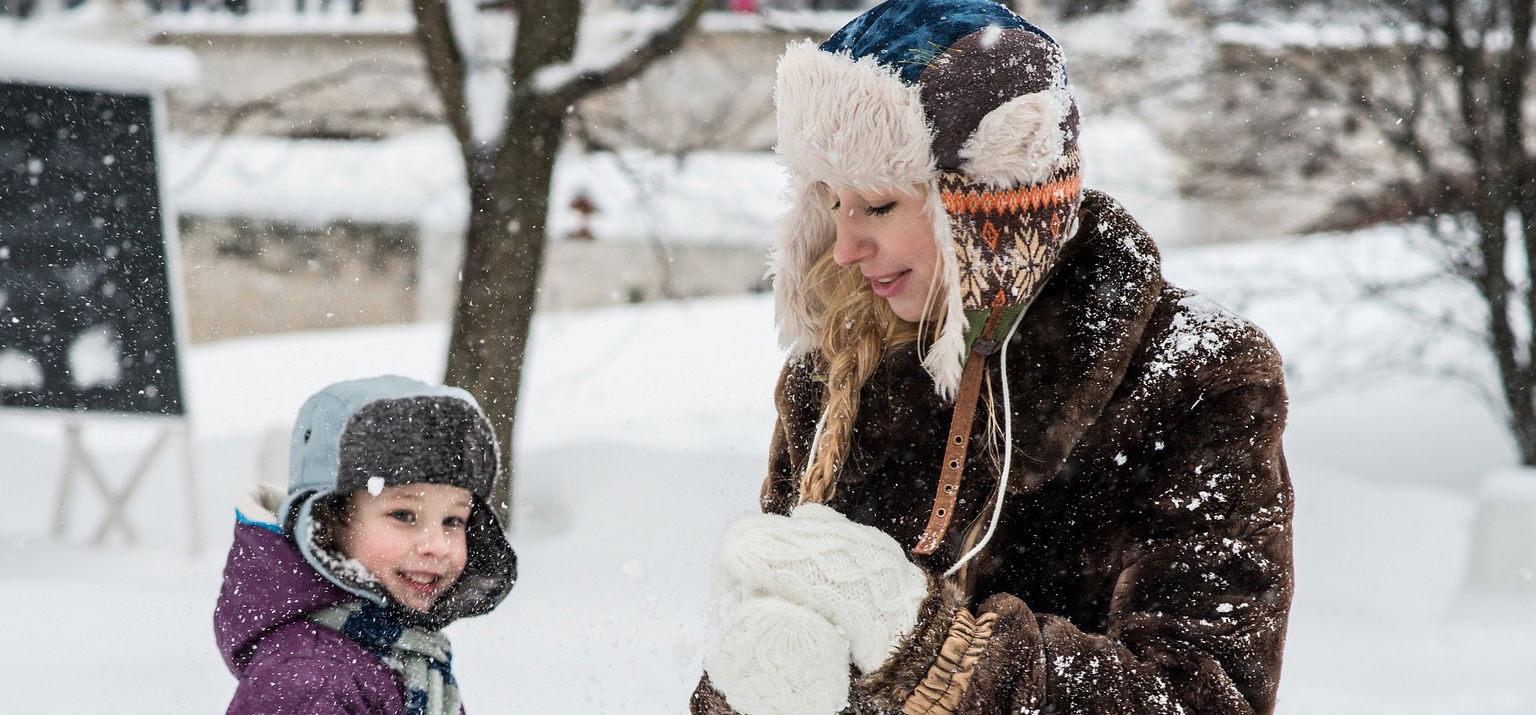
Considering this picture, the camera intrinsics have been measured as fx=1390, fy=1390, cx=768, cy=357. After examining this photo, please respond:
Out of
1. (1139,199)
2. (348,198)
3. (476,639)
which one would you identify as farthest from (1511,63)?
(348,198)

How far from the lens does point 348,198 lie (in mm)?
11523

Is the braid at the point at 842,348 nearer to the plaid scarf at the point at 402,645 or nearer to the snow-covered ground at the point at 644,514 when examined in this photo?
the snow-covered ground at the point at 644,514

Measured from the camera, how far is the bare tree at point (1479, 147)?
665 cm

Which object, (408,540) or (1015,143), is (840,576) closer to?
(1015,143)

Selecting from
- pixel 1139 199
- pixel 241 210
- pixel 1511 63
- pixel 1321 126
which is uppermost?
pixel 1511 63

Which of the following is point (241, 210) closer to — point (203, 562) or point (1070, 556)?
point (203, 562)

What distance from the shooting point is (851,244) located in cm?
176

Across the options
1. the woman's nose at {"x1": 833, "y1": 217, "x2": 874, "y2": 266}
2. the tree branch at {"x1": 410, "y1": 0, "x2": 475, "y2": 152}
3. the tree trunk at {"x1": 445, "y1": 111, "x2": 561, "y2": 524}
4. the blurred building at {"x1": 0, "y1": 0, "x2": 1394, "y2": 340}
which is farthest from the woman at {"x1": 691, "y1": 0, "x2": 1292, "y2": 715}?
the blurred building at {"x1": 0, "y1": 0, "x2": 1394, "y2": 340}

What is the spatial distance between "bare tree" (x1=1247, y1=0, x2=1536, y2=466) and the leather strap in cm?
587

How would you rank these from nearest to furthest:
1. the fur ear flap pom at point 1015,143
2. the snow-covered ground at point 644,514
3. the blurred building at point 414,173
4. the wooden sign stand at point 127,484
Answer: the fur ear flap pom at point 1015,143 < the snow-covered ground at point 644,514 < the wooden sign stand at point 127,484 < the blurred building at point 414,173

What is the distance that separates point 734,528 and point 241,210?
10.8m

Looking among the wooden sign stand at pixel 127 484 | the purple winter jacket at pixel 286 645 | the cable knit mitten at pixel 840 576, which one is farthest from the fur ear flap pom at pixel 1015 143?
the wooden sign stand at pixel 127 484

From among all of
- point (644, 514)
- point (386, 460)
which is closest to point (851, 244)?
point (386, 460)

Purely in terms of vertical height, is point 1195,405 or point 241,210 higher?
point 1195,405
